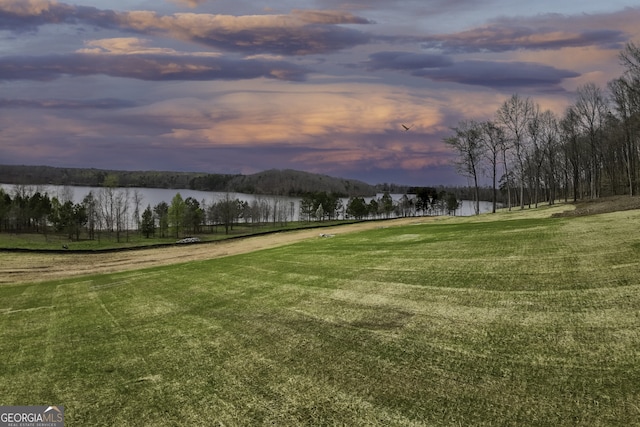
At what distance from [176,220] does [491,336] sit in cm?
8599

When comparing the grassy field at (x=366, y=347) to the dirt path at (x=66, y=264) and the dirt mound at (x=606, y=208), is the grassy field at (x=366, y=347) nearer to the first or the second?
the dirt mound at (x=606, y=208)

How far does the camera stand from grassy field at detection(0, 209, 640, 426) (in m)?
7.95

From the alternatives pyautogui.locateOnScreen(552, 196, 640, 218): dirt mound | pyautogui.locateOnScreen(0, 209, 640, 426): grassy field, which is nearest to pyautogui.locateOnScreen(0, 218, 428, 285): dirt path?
pyautogui.locateOnScreen(0, 209, 640, 426): grassy field

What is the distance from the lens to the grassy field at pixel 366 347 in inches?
313

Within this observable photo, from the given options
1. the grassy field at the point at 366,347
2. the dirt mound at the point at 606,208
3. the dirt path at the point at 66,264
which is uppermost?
the dirt mound at the point at 606,208

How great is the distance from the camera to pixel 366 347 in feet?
35.4

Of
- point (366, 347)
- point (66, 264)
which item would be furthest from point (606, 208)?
point (66, 264)

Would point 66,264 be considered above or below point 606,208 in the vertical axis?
below

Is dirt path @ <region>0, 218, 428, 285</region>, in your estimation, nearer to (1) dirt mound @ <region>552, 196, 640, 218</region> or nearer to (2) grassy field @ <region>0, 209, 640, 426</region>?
(2) grassy field @ <region>0, 209, 640, 426</region>

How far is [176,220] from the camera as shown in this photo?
89500 millimetres

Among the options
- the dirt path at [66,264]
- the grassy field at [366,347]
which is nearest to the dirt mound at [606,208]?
the grassy field at [366,347]

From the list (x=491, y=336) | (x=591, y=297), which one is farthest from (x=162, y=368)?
(x=591, y=297)

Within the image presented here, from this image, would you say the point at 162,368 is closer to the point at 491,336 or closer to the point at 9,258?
the point at 491,336

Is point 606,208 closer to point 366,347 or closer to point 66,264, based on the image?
point 366,347
